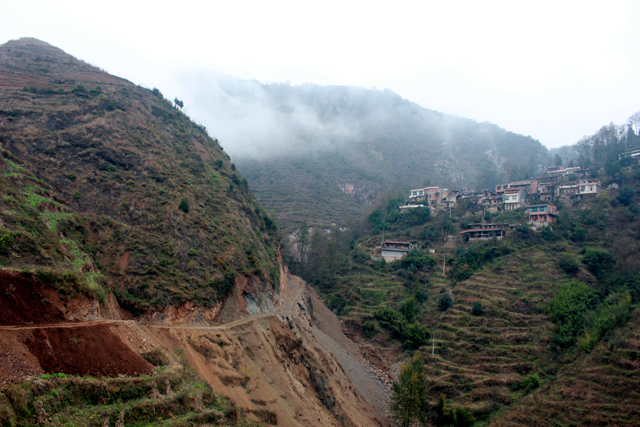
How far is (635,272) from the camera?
3694cm

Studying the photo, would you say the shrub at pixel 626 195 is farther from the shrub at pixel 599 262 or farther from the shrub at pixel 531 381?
the shrub at pixel 531 381

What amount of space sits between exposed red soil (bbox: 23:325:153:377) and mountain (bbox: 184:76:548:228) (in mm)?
63304

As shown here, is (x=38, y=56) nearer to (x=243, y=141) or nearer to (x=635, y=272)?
(x=635, y=272)

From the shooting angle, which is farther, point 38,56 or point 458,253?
point 458,253

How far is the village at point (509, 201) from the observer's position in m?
52.2

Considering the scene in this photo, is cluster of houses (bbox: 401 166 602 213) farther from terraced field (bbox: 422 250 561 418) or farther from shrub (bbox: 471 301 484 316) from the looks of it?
shrub (bbox: 471 301 484 316)

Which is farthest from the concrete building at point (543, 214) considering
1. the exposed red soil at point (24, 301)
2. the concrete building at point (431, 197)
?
the exposed red soil at point (24, 301)

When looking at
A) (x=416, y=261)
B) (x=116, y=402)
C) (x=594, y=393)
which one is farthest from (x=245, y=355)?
(x=416, y=261)

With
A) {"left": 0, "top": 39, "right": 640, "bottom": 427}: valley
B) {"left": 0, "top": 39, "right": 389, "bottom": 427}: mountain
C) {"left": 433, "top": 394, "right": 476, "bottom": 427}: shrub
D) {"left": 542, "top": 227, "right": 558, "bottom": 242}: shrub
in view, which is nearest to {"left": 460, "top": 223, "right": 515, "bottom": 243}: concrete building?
{"left": 0, "top": 39, "right": 640, "bottom": 427}: valley

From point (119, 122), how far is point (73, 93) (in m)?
5.51

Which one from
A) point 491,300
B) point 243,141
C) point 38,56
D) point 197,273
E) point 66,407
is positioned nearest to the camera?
point 66,407

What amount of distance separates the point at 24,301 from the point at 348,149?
121269mm

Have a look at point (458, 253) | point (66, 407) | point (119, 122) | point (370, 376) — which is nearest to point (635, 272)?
point (458, 253)

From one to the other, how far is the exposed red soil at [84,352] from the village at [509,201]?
4634 centimetres
